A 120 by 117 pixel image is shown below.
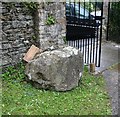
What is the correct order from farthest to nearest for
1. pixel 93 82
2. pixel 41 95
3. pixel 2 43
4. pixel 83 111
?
pixel 93 82
pixel 2 43
pixel 41 95
pixel 83 111

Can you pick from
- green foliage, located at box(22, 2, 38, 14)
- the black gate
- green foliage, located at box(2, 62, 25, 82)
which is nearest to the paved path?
the black gate

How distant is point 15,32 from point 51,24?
0.74 metres

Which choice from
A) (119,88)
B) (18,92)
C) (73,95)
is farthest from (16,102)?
(119,88)

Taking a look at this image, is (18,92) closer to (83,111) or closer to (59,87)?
(59,87)

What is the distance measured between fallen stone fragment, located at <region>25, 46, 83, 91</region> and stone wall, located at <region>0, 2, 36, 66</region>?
1.67 ft

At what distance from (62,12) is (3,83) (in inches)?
73.4

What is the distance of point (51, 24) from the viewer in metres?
5.32

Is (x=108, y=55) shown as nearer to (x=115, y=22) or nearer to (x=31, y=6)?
(x=115, y=22)

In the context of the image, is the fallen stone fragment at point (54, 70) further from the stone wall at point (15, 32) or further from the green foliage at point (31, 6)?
the green foliage at point (31, 6)

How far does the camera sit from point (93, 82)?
5184 millimetres

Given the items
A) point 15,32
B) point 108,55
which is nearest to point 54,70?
point 15,32

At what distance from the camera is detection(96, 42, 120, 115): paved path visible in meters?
4.63

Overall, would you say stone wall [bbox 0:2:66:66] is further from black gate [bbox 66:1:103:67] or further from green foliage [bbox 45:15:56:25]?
black gate [bbox 66:1:103:67]

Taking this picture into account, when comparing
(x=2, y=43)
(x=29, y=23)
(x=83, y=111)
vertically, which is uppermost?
(x=29, y=23)
